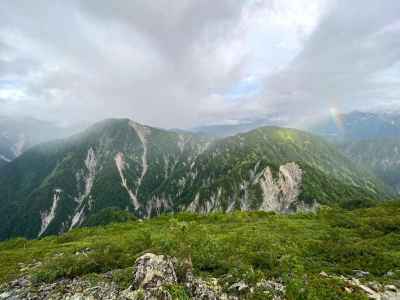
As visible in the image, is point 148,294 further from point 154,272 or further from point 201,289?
point 201,289

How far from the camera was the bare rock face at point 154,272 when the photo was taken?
1825 centimetres

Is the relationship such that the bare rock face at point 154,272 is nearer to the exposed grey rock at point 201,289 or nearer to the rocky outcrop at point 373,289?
the exposed grey rock at point 201,289

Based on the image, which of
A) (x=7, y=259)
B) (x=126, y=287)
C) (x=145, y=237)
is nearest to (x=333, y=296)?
(x=126, y=287)

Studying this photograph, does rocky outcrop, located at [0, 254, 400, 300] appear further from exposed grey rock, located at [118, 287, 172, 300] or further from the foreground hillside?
the foreground hillside

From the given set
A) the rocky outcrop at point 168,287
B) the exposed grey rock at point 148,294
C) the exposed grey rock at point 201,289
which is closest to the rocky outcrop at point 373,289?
the rocky outcrop at point 168,287

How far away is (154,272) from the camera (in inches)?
739

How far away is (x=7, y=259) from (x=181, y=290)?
29.4 m

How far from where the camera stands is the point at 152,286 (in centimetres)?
1795

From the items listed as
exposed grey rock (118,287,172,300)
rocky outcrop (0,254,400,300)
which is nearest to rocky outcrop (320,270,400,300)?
rocky outcrop (0,254,400,300)

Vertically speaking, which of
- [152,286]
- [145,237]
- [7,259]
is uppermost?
[152,286]

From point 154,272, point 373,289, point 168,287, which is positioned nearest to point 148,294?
point 168,287

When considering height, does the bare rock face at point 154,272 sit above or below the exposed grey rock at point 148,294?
above

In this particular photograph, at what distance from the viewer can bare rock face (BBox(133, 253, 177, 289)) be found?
719 inches

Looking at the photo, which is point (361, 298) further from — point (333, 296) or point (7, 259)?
point (7, 259)
